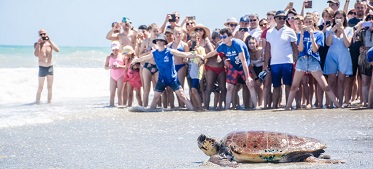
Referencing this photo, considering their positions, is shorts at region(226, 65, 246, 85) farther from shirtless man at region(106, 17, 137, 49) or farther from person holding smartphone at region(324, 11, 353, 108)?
shirtless man at region(106, 17, 137, 49)

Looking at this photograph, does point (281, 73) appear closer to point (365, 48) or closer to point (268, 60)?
point (268, 60)

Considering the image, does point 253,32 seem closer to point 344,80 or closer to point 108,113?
point 344,80

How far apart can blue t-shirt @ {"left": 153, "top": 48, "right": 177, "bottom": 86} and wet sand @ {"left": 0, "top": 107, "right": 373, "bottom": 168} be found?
0.73 m

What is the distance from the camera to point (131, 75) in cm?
1603

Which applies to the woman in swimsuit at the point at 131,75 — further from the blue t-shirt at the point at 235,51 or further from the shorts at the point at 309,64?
the shorts at the point at 309,64

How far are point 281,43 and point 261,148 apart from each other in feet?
19.4

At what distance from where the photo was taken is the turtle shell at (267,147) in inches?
316

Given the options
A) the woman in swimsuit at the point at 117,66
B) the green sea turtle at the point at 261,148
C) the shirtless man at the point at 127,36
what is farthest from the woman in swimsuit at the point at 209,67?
the green sea turtle at the point at 261,148

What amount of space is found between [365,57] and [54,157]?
6.55m

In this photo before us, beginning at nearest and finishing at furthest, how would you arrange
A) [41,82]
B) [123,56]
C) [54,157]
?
[54,157] → [123,56] → [41,82]

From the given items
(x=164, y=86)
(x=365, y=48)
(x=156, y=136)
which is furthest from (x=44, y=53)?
(x=365, y=48)

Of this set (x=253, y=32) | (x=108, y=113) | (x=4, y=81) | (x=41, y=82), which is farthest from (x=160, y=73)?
(x=4, y=81)

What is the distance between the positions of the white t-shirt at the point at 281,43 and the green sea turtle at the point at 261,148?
562 cm

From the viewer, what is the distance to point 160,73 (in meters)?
14.5
